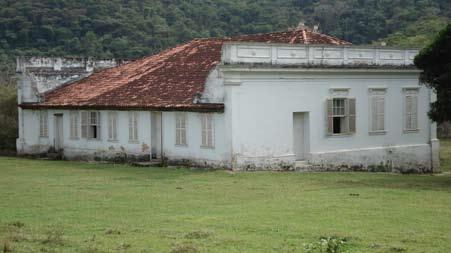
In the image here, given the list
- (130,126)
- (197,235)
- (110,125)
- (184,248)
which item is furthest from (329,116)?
(184,248)

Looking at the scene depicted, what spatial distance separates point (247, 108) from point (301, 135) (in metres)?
3.18

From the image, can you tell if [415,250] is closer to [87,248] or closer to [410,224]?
[410,224]

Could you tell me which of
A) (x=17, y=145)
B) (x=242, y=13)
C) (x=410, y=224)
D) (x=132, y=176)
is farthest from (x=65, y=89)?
(x=242, y=13)

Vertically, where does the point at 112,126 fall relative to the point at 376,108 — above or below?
below

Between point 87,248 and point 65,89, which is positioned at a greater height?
point 65,89

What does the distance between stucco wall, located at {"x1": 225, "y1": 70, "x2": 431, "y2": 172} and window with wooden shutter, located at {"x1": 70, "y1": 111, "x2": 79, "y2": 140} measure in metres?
9.22

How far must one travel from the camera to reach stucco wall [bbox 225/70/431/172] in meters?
25.6

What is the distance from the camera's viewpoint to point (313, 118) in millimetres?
27891

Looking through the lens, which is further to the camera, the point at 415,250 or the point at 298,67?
the point at 298,67

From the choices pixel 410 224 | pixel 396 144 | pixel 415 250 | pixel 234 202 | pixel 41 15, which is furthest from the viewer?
pixel 41 15

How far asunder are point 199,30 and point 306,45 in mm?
31208

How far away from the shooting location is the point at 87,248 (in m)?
11.5

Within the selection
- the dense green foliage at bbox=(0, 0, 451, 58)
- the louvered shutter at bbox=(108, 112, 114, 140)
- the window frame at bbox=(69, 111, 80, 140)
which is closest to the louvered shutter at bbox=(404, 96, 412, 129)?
the louvered shutter at bbox=(108, 112, 114, 140)

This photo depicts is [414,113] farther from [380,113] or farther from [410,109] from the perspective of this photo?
[380,113]
